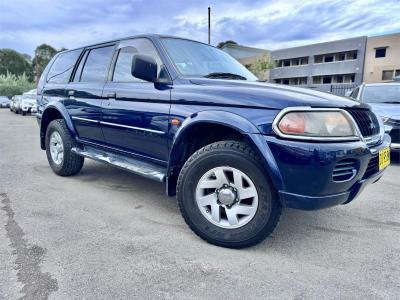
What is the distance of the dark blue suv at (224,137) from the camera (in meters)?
2.20

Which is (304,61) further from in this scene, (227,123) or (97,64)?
(227,123)

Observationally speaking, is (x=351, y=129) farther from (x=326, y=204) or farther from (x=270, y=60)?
(x=270, y=60)

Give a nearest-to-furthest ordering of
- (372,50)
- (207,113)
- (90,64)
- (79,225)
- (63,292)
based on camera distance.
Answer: (63,292), (207,113), (79,225), (90,64), (372,50)

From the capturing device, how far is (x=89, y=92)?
3844mm

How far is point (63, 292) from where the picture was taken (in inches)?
77.7

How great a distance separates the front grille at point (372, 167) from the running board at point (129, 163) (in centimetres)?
169

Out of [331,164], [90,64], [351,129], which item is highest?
[90,64]

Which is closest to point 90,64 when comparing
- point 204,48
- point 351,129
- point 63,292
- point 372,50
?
point 204,48

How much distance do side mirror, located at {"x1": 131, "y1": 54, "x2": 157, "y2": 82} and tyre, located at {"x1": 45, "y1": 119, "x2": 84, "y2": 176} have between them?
2003mm

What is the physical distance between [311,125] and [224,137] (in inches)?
32.7

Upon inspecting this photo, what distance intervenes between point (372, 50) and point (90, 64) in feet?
118

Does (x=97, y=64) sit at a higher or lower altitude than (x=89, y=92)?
higher

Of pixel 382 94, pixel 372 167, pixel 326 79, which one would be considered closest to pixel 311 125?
pixel 372 167

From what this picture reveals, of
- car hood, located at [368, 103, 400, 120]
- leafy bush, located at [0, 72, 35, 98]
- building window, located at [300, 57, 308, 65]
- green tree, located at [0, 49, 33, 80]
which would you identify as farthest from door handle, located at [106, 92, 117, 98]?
green tree, located at [0, 49, 33, 80]
